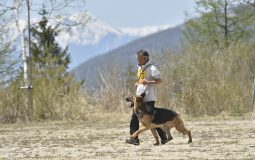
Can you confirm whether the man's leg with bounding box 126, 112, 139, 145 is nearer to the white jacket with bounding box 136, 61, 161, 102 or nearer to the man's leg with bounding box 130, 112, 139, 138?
the man's leg with bounding box 130, 112, 139, 138

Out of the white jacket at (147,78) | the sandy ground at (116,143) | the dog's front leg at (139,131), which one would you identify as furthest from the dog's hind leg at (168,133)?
the white jacket at (147,78)

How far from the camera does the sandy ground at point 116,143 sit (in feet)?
44.3

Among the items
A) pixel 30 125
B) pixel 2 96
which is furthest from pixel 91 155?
pixel 2 96

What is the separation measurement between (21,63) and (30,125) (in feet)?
12.4

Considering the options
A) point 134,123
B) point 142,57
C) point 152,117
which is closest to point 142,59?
point 142,57

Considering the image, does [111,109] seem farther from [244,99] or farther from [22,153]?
[22,153]

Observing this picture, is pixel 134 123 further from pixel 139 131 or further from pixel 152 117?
pixel 152 117

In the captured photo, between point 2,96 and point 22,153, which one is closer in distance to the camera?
point 22,153

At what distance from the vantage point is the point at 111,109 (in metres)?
26.8

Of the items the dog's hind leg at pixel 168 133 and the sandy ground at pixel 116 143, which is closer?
the sandy ground at pixel 116 143

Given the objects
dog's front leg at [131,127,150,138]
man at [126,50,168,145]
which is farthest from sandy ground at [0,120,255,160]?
man at [126,50,168,145]

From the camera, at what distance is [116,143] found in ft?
53.7

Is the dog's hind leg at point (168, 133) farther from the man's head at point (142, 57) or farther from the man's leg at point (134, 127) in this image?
the man's head at point (142, 57)

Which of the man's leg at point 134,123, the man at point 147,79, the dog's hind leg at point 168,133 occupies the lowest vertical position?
the dog's hind leg at point 168,133
